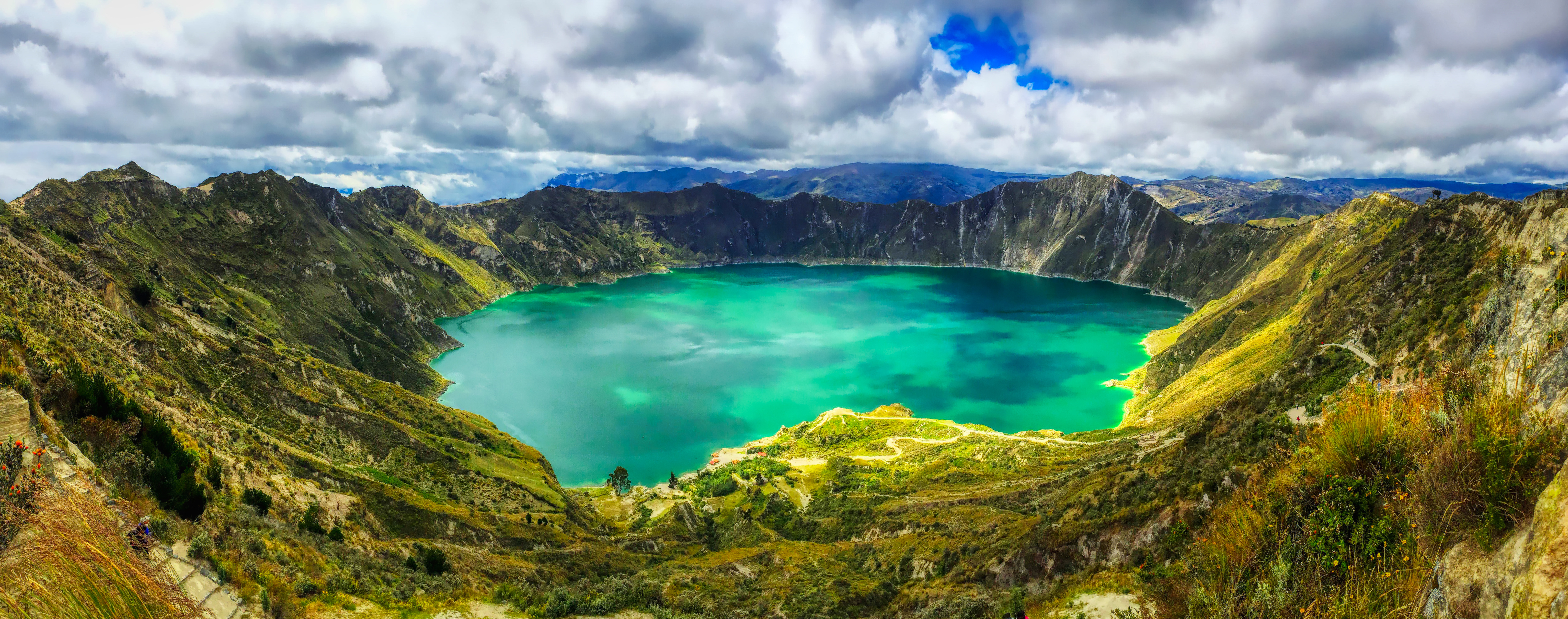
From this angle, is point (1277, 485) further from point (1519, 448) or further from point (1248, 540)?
point (1519, 448)

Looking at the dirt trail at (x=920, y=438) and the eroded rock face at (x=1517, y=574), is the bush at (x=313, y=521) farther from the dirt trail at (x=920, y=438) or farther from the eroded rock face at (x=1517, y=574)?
the dirt trail at (x=920, y=438)

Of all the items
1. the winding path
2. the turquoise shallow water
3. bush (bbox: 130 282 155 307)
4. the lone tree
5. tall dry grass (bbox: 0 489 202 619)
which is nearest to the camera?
tall dry grass (bbox: 0 489 202 619)

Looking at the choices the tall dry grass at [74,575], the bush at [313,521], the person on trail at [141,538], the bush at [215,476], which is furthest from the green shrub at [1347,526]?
the bush at [313,521]

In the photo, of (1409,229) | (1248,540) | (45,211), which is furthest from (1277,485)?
(45,211)

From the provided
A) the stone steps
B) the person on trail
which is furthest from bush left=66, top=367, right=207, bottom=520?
the person on trail

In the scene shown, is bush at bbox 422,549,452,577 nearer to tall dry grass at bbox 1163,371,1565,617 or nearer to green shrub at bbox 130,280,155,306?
tall dry grass at bbox 1163,371,1565,617
